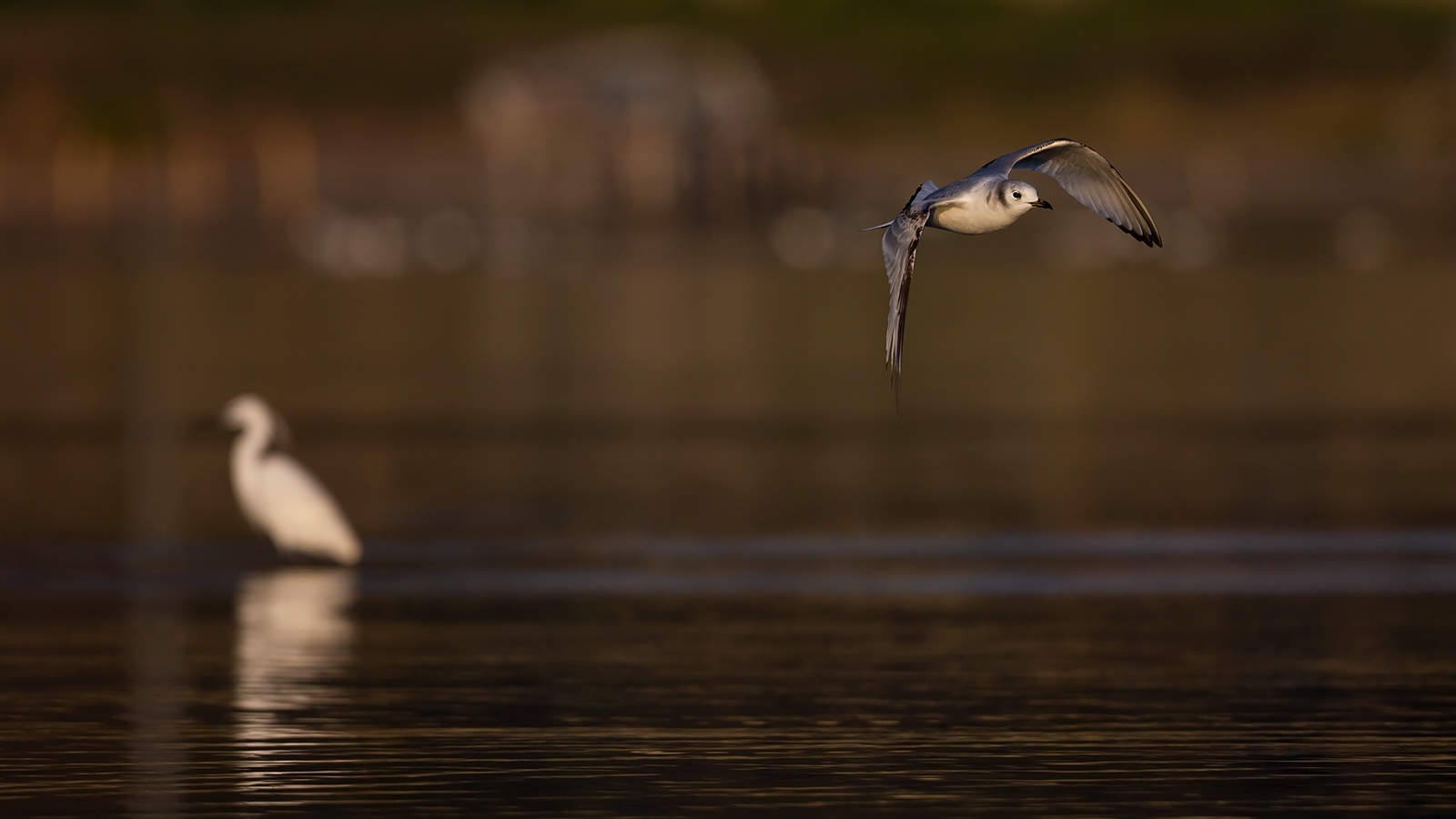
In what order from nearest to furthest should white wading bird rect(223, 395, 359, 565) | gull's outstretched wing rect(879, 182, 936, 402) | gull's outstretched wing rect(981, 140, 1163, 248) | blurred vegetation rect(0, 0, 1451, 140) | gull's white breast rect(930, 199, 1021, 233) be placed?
gull's outstretched wing rect(879, 182, 936, 402) < gull's white breast rect(930, 199, 1021, 233) < gull's outstretched wing rect(981, 140, 1163, 248) < white wading bird rect(223, 395, 359, 565) < blurred vegetation rect(0, 0, 1451, 140)

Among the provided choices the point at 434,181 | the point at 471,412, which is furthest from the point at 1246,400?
the point at 434,181

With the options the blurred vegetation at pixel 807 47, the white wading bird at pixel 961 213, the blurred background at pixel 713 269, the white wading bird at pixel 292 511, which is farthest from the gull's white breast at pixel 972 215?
the blurred vegetation at pixel 807 47

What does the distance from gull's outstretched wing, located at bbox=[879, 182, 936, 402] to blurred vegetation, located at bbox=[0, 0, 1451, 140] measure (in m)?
122

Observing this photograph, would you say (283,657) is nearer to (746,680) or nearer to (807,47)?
(746,680)

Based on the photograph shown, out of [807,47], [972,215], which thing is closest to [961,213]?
[972,215]

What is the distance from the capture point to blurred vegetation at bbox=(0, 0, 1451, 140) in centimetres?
14062

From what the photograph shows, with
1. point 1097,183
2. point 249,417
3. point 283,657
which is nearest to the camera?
point 1097,183

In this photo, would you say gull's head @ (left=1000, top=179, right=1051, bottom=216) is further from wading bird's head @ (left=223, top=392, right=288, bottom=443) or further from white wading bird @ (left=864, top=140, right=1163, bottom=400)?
wading bird's head @ (left=223, top=392, right=288, bottom=443)

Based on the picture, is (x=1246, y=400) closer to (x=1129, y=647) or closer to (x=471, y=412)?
(x=471, y=412)

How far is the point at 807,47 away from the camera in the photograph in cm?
14975

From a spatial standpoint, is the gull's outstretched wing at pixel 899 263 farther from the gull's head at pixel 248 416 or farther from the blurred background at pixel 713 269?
the gull's head at pixel 248 416

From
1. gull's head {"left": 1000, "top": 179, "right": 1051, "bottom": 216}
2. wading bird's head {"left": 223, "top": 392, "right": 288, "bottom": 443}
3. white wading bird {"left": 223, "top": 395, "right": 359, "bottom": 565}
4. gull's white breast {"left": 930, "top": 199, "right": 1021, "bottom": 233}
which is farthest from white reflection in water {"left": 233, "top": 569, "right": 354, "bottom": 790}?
gull's head {"left": 1000, "top": 179, "right": 1051, "bottom": 216}

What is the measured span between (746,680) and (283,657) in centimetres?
225

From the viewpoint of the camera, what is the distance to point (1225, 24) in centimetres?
15638
